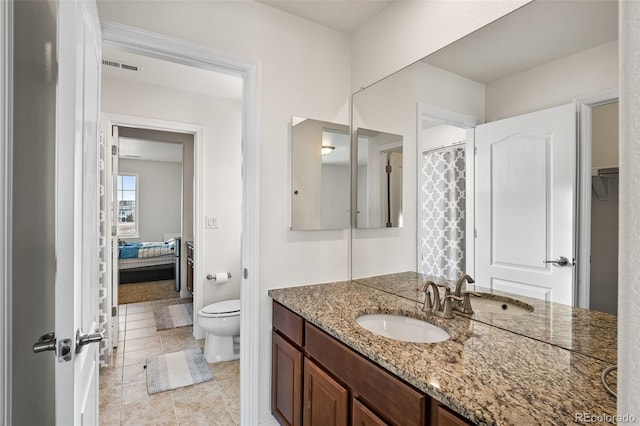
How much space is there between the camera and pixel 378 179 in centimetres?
209

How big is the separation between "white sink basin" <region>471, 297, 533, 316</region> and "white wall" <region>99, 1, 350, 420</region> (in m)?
0.95

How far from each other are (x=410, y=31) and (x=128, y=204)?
7.37 metres

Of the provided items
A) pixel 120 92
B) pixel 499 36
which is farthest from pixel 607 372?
pixel 120 92

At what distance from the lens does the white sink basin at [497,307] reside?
1.29 m

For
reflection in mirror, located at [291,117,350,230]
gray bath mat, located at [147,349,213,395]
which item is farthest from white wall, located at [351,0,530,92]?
gray bath mat, located at [147,349,213,395]

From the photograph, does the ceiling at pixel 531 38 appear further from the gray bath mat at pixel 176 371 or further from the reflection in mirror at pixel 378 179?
the gray bath mat at pixel 176 371

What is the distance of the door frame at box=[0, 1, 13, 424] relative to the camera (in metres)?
0.89

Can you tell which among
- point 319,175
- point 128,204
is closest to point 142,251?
point 128,204

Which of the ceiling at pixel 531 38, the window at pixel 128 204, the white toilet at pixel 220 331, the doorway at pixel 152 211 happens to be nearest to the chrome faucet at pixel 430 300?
the ceiling at pixel 531 38

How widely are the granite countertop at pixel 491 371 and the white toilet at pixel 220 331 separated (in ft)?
5.12

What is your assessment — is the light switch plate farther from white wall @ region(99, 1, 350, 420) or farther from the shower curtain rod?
the shower curtain rod
